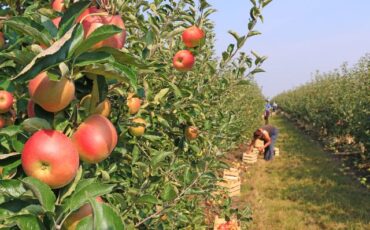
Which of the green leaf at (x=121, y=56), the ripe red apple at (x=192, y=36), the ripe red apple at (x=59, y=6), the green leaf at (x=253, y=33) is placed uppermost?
the green leaf at (x=253, y=33)

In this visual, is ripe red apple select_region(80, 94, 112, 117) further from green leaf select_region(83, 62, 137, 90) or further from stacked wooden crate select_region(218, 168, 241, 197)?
stacked wooden crate select_region(218, 168, 241, 197)

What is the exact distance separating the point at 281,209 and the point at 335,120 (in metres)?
8.24

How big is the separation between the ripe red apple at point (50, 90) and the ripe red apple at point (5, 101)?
0.33 m

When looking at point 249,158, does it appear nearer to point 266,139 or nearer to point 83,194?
point 266,139

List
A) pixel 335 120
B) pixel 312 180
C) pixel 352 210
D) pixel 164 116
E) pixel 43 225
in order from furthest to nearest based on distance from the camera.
A: pixel 335 120, pixel 312 180, pixel 352 210, pixel 164 116, pixel 43 225

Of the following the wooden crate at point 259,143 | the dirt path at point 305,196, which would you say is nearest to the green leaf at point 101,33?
the dirt path at point 305,196

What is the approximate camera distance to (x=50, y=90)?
0.83 metres

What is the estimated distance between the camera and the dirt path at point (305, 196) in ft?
20.0

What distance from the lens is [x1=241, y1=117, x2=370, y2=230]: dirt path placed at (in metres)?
6.11

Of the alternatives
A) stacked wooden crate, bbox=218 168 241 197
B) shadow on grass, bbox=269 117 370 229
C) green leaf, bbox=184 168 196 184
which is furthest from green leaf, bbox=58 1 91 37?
stacked wooden crate, bbox=218 168 241 197

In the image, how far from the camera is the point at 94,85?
0.97 m

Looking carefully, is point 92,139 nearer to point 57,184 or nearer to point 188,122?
point 57,184

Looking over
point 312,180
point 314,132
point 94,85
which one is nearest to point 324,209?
point 312,180

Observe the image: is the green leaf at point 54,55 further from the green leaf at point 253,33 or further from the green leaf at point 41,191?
the green leaf at point 253,33
